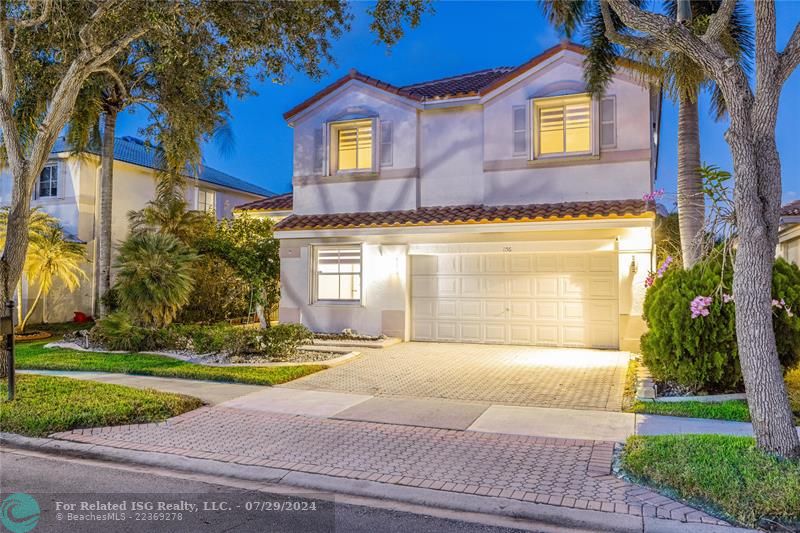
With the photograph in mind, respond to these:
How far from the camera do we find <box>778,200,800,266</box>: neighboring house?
17.3 meters

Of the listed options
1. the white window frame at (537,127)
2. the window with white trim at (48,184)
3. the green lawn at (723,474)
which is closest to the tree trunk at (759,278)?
the green lawn at (723,474)

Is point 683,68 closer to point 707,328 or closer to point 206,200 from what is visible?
point 707,328

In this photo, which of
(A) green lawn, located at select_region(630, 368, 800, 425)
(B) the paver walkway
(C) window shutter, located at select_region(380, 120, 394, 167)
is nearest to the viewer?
(B) the paver walkway

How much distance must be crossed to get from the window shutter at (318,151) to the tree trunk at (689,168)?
942cm

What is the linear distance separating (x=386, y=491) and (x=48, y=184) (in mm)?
22193

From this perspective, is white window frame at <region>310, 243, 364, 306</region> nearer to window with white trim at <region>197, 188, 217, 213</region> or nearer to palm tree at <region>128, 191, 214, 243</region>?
palm tree at <region>128, 191, 214, 243</region>

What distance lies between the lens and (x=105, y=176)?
671 inches

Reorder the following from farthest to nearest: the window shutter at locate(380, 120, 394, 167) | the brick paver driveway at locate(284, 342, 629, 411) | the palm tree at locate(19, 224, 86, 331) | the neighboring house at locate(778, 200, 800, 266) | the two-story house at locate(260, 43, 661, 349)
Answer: the palm tree at locate(19, 224, 86, 331)
the neighboring house at locate(778, 200, 800, 266)
the window shutter at locate(380, 120, 394, 167)
the two-story house at locate(260, 43, 661, 349)
the brick paver driveway at locate(284, 342, 629, 411)

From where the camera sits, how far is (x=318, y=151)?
17.0 m

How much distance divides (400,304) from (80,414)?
29.7 feet

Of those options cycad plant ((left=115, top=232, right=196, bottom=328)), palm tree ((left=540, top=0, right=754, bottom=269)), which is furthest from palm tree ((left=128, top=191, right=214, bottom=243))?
palm tree ((left=540, top=0, right=754, bottom=269))

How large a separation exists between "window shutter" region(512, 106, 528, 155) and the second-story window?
13.5 ft

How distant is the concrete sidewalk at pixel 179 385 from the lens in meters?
9.24

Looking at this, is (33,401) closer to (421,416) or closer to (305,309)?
(421,416)
